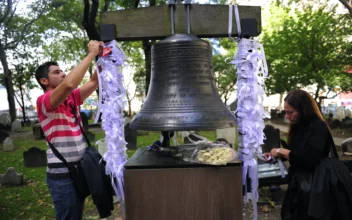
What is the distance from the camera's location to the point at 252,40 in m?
2.61

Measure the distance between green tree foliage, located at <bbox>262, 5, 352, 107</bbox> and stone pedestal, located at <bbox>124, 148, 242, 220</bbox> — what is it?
10444mm

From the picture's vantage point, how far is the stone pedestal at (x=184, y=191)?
2.32 m

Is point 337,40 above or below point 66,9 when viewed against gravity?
below

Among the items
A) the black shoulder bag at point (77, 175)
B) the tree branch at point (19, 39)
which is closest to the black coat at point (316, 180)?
the black shoulder bag at point (77, 175)

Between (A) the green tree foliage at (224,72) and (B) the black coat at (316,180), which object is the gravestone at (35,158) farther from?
(A) the green tree foliage at (224,72)

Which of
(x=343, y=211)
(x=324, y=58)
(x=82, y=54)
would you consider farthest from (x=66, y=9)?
(x=343, y=211)

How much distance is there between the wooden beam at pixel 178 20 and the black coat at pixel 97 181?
116 cm

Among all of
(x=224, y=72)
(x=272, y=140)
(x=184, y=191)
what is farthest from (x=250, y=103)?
(x=224, y=72)

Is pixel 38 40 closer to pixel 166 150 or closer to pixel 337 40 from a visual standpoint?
pixel 337 40

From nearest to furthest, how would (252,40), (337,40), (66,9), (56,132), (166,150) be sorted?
(56,132) < (252,40) < (166,150) < (337,40) < (66,9)

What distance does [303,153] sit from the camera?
2.45 metres

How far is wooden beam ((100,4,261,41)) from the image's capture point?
2.66 m

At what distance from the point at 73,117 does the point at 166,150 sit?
928 millimetres

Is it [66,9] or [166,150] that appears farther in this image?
[66,9]
